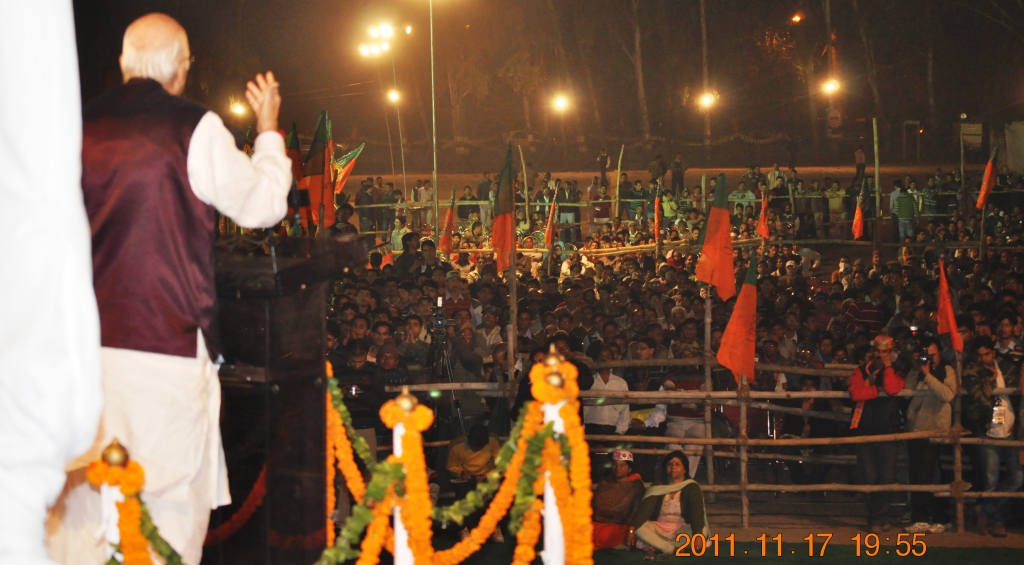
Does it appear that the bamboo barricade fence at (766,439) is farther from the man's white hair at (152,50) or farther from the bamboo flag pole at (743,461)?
the man's white hair at (152,50)

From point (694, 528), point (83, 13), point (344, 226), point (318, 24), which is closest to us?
point (83, 13)

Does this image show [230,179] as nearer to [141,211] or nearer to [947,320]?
[141,211]

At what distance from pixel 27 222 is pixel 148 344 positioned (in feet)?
5.27

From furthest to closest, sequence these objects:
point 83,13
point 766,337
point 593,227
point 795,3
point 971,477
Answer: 1. point 795,3
2. point 593,227
3. point 766,337
4. point 971,477
5. point 83,13

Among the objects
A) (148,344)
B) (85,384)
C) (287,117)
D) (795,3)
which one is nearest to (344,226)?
(148,344)

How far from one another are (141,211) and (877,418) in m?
6.54

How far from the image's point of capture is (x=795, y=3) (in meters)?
35.6

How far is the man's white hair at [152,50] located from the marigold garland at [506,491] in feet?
5.59

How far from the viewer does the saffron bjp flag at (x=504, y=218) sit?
1077 cm

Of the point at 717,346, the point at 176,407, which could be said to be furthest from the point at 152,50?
the point at 717,346

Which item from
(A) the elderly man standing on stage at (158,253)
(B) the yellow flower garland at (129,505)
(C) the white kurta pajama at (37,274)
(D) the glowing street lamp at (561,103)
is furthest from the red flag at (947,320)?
(D) the glowing street lamp at (561,103)

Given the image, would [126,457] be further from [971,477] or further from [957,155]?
[957,155]

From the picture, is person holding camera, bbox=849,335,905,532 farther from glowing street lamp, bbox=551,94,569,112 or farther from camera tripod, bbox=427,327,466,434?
glowing street lamp, bbox=551,94,569,112

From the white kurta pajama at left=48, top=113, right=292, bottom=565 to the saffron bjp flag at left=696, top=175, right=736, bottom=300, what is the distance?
20.8 feet
